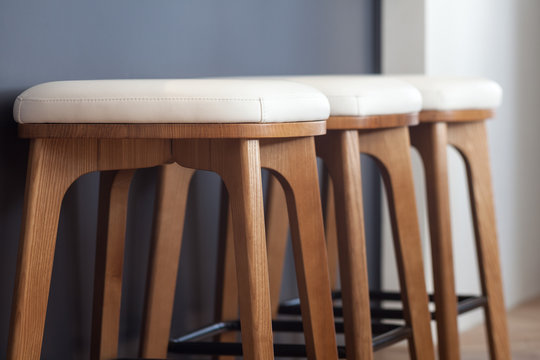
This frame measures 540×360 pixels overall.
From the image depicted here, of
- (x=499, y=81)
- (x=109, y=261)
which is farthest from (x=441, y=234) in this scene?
(x=499, y=81)

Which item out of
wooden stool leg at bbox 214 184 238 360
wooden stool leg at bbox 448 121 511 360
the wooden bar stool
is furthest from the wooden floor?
the wooden bar stool

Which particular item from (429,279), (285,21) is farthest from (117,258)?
(429,279)

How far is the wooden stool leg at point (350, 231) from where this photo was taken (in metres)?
1.47

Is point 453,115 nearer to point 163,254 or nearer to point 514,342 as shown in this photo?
point 163,254

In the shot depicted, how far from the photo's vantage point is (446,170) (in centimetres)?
179

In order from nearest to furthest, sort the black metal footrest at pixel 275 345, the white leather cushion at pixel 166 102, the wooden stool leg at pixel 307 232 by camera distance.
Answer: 1. the white leather cushion at pixel 166 102
2. the wooden stool leg at pixel 307 232
3. the black metal footrest at pixel 275 345

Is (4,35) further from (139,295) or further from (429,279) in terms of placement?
(429,279)

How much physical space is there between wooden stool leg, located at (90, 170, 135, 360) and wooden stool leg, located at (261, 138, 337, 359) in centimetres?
36

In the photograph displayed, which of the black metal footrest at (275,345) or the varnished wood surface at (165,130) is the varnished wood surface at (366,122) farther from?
the black metal footrest at (275,345)

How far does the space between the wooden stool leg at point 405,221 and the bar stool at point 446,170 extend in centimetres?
15

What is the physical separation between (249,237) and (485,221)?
936mm

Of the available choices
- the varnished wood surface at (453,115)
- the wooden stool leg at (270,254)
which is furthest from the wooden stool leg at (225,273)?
the varnished wood surface at (453,115)

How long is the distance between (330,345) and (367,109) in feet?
1.33

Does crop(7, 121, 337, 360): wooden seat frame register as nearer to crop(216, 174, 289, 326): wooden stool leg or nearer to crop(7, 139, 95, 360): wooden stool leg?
crop(7, 139, 95, 360): wooden stool leg
